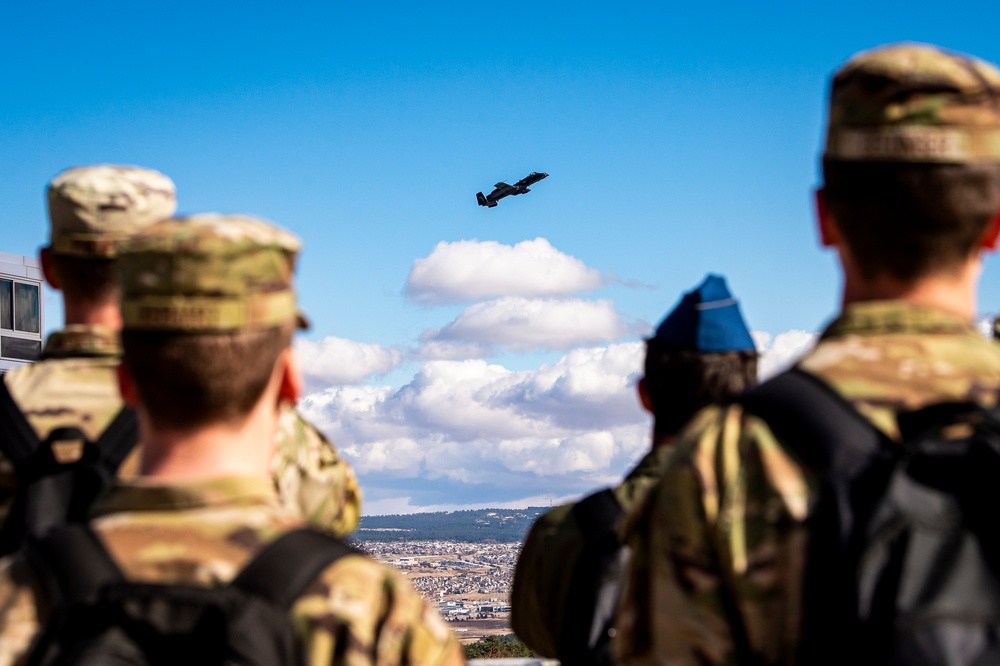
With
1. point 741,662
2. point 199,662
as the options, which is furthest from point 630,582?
point 199,662

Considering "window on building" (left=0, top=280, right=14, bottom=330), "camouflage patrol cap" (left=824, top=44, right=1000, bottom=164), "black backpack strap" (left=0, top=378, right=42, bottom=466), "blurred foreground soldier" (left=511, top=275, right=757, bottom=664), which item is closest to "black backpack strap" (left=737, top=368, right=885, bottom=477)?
"camouflage patrol cap" (left=824, top=44, right=1000, bottom=164)

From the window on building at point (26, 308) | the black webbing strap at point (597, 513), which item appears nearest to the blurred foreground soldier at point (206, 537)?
the black webbing strap at point (597, 513)

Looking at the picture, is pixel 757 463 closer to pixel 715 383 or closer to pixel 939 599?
pixel 939 599

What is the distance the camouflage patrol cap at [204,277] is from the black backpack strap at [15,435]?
150 centimetres

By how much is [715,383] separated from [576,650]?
1117 mm

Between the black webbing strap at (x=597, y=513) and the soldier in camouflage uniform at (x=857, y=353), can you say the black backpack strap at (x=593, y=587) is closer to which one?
the black webbing strap at (x=597, y=513)

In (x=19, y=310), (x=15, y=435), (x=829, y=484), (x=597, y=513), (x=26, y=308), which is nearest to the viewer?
(x=829, y=484)

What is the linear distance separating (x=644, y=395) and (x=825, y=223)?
6.07ft

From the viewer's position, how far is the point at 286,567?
8.96 ft

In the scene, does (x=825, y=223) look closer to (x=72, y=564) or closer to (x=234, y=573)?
(x=234, y=573)

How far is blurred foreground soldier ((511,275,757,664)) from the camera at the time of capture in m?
4.77

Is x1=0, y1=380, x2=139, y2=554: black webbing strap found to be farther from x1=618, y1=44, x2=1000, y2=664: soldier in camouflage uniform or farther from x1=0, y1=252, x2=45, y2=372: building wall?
x1=0, y1=252, x2=45, y2=372: building wall

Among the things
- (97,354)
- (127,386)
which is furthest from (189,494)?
(97,354)

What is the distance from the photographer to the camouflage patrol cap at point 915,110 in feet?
9.70
